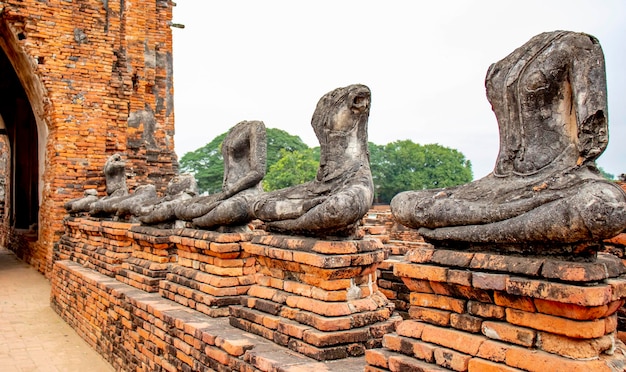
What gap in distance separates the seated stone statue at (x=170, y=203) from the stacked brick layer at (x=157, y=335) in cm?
75

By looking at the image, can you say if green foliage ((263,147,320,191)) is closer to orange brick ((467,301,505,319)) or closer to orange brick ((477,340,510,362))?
orange brick ((467,301,505,319))

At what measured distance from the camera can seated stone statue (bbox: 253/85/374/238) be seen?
3516 mm

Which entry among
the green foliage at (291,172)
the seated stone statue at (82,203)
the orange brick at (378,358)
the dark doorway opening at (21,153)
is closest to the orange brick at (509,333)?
the orange brick at (378,358)

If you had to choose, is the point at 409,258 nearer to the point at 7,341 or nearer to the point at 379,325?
the point at 379,325

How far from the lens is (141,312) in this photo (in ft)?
16.6

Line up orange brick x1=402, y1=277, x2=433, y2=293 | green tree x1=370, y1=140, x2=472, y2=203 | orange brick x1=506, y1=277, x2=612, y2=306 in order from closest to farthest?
orange brick x1=506, y1=277, x2=612, y2=306, orange brick x1=402, y1=277, x2=433, y2=293, green tree x1=370, y1=140, x2=472, y2=203

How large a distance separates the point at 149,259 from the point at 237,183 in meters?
1.92

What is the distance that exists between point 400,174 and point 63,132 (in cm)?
3141

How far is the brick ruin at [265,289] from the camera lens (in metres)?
2.18

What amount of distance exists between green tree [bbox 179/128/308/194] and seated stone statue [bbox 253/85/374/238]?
1396 inches

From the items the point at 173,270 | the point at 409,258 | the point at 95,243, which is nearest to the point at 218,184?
the point at 95,243

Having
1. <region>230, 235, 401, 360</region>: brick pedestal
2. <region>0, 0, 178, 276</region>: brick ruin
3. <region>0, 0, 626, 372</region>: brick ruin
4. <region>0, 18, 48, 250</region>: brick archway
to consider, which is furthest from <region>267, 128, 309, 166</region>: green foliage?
<region>230, 235, 401, 360</region>: brick pedestal

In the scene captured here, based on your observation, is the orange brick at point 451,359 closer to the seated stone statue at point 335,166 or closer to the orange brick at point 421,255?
the orange brick at point 421,255

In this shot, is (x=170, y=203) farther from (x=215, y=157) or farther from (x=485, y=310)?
(x=215, y=157)
